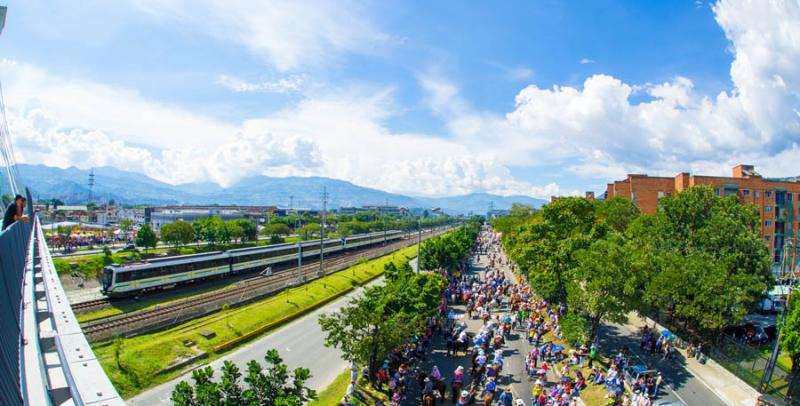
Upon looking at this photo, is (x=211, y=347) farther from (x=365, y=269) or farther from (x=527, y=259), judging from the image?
(x=365, y=269)

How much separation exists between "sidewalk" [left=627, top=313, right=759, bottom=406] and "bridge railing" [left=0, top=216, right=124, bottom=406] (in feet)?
72.5

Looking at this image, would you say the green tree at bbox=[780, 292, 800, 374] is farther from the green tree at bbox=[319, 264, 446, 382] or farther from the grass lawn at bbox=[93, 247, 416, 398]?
the grass lawn at bbox=[93, 247, 416, 398]

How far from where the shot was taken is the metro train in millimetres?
30906

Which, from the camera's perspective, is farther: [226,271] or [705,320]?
[226,271]

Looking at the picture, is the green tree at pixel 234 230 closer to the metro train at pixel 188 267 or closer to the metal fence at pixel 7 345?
the metro train at pixel 188 267

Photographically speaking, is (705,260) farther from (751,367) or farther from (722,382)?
(722,382)

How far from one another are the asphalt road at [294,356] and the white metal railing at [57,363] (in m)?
10.9

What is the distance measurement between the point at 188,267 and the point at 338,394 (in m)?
26.7

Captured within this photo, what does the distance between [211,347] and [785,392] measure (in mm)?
27066

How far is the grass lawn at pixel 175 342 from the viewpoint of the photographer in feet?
54.0

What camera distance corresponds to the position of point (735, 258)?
25547mm

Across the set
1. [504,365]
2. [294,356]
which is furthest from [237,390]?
[504,365]

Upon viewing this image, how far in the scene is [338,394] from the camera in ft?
53.6

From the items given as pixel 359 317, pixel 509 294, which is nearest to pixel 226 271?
pixel 509 294
